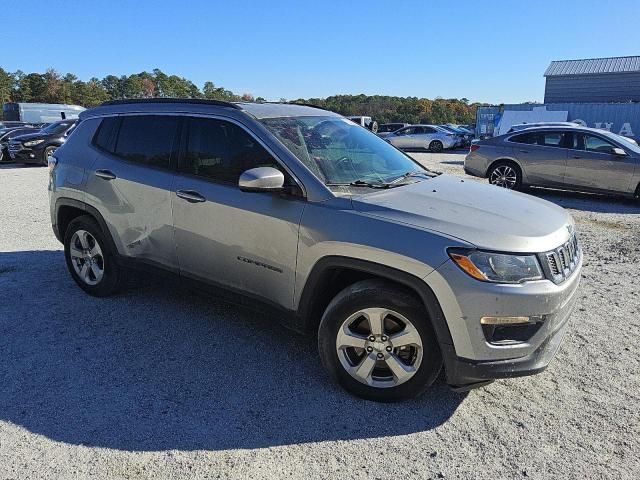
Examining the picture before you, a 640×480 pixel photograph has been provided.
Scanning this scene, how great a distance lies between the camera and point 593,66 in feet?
107

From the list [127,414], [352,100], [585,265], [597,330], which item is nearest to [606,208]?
[585,265]

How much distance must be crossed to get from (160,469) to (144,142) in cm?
275

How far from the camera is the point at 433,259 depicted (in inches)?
109

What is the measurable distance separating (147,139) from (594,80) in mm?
34625

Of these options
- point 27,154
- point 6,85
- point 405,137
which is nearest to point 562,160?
point 27,154

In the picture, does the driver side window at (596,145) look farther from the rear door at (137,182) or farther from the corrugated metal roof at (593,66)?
the corrugated metal roof at (593,66)

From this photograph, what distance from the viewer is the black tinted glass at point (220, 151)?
361cm

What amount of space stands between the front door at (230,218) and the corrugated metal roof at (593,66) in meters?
34.4

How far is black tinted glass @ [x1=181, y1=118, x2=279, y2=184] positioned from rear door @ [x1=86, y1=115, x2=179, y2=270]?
203mm

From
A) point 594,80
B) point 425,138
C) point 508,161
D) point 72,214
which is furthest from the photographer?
point 594,80

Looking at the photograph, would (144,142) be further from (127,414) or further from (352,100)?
(352,100)

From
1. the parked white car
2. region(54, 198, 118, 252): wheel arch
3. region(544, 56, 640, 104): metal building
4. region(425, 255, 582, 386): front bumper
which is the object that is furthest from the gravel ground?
region(544, 56, 640, 104): metal building

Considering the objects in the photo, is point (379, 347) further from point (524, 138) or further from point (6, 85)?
point (6, 85)

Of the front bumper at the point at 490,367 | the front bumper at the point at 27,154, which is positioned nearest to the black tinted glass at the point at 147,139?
the front bumper at the point at 490,367
